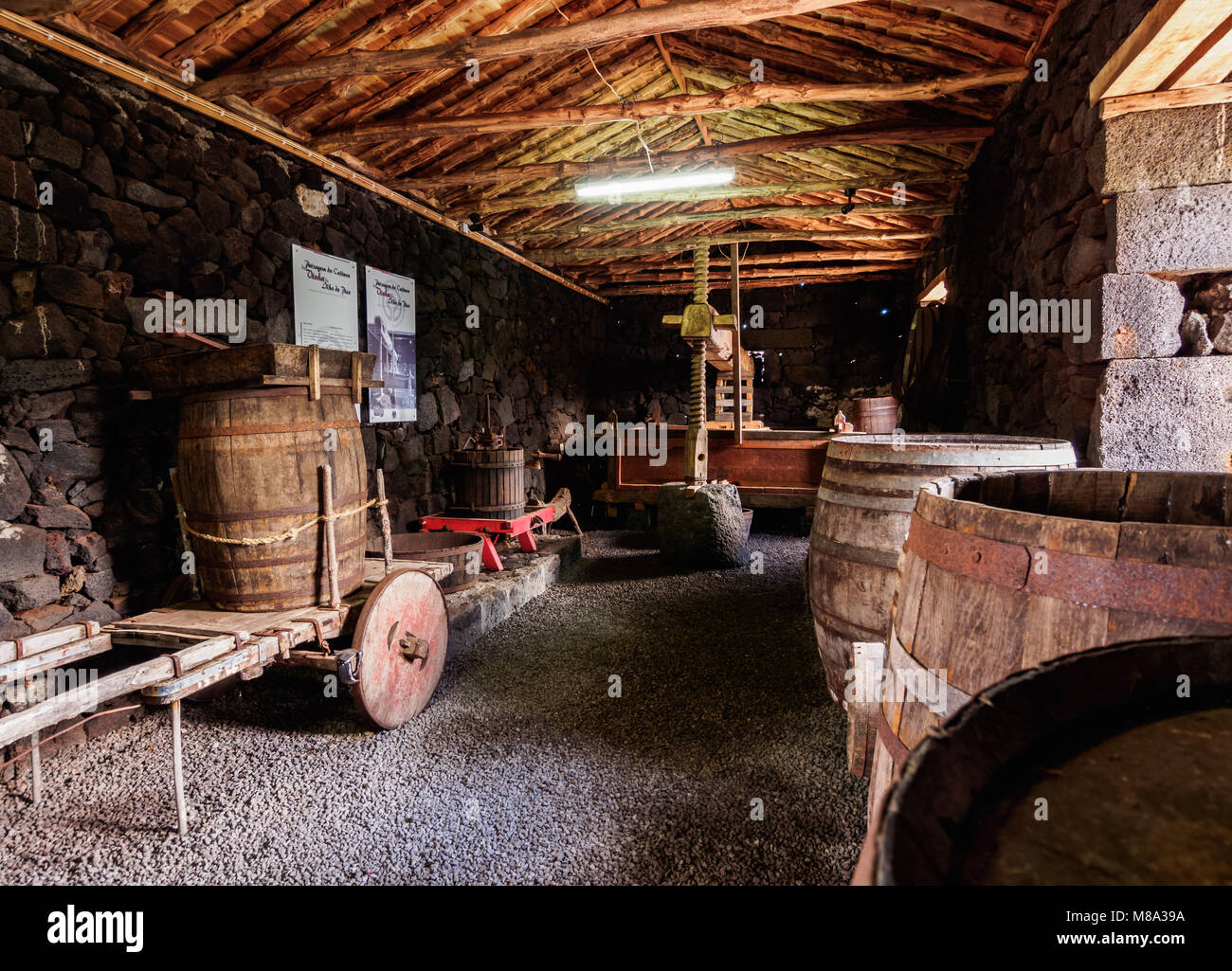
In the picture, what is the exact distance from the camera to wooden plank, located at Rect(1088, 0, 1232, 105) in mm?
2164

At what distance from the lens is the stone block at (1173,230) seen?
272 centimetres

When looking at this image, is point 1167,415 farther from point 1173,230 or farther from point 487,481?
point 487,481

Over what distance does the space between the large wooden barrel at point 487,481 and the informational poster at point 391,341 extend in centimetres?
94

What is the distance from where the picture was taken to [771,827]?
2195 millimetres

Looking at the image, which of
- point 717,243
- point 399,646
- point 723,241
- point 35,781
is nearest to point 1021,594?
point 399,646

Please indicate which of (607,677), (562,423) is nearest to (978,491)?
(607,677)

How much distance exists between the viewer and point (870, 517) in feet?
7.32

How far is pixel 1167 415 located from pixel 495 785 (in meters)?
3.48

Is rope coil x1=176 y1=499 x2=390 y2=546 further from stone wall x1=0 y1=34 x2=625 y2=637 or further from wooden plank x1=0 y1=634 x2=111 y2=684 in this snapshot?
stone wall x1=0 y1=34 x2=625 y2=637

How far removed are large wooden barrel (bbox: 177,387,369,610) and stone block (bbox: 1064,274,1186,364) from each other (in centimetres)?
368

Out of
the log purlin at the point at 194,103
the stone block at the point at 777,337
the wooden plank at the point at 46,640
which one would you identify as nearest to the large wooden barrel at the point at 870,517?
the wooden plank at the point at 46,640

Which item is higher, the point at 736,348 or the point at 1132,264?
the point at 736,348

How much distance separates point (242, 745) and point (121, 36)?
3836mm
